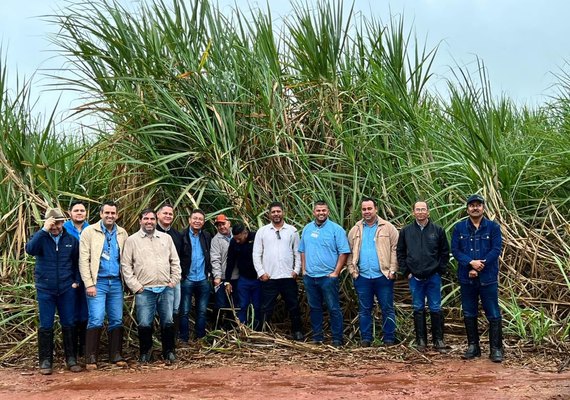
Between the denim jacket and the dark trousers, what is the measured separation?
1.62m

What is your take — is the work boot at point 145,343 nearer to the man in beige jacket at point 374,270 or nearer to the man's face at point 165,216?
the man's face at point 165,216

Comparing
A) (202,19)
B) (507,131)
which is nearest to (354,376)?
(202,19)

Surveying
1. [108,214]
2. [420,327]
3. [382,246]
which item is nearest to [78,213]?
[108,214]

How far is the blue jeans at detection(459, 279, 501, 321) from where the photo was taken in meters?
6.07

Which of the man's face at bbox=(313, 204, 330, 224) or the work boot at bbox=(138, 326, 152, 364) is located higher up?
the man's face at bbox=(313, 204, 330, 224)

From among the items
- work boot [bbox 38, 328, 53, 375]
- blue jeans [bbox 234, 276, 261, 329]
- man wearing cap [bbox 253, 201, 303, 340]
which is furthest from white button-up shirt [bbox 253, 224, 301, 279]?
work boot [bbox 38, 328, 53, 375]

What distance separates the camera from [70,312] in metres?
6.08

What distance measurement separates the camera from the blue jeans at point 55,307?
5.96 m

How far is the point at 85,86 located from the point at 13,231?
5.70 ft

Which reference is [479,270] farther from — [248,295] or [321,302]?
[248,295]

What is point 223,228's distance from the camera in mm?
7148

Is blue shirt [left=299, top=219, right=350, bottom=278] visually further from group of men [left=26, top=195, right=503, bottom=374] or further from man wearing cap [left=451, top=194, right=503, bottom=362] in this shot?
man wearing cap [left=451, top=194, right=503, bottom=362]

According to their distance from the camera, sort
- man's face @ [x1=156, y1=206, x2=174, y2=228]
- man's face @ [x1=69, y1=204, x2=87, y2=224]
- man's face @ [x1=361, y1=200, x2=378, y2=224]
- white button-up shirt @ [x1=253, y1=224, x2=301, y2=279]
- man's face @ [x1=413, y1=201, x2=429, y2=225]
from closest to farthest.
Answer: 1. man's face @ [x1=69, y1=204, x2=87, y2=224]
2. man's face @ [x1=413, y1=201, x2=429, y2=225]
3. man's face @ [x1=156, y1=206, x2=174, y2=228]
4. man's face @ [x1=361, y1=200, x2=378, y2=224]
5. white button-up shirt @ [x1=253, y1=224, x2=301, y2=279]

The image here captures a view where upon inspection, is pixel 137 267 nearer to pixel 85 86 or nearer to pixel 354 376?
pixel 354 376
